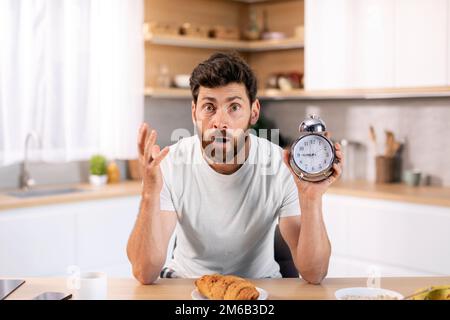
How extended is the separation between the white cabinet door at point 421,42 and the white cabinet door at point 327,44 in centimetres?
34

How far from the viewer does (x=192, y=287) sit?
5.22 ft

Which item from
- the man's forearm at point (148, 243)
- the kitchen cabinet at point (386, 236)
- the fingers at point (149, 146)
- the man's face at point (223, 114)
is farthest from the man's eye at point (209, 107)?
the kitchen cabinet at point (386, 236)

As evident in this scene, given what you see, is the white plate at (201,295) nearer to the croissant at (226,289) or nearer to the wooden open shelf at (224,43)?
the croissant at (226,289)

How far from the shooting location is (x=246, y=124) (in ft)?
6.49

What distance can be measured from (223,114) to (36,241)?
1.71m

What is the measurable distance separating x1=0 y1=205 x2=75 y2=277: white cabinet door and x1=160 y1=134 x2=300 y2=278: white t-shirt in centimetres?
141

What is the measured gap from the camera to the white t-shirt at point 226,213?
1.99m

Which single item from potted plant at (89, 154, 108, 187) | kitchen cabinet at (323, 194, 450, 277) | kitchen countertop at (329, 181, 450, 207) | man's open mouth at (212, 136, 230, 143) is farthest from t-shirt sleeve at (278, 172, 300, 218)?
potted plant at (89, 154, 108, 187)

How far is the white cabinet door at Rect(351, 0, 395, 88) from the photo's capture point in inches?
145

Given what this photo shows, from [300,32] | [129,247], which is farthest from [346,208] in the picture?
[129,247]

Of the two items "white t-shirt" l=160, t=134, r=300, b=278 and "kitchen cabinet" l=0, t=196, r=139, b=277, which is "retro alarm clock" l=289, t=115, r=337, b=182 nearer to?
"white t-shirt" l=160, t=134, r=300, b=278

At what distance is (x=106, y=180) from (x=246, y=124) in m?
2.20

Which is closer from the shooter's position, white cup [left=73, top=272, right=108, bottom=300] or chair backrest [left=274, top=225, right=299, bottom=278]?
white cup [left=73, top=272, right=108, bottom=300]

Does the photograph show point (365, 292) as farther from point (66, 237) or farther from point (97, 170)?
point (97, 170)
